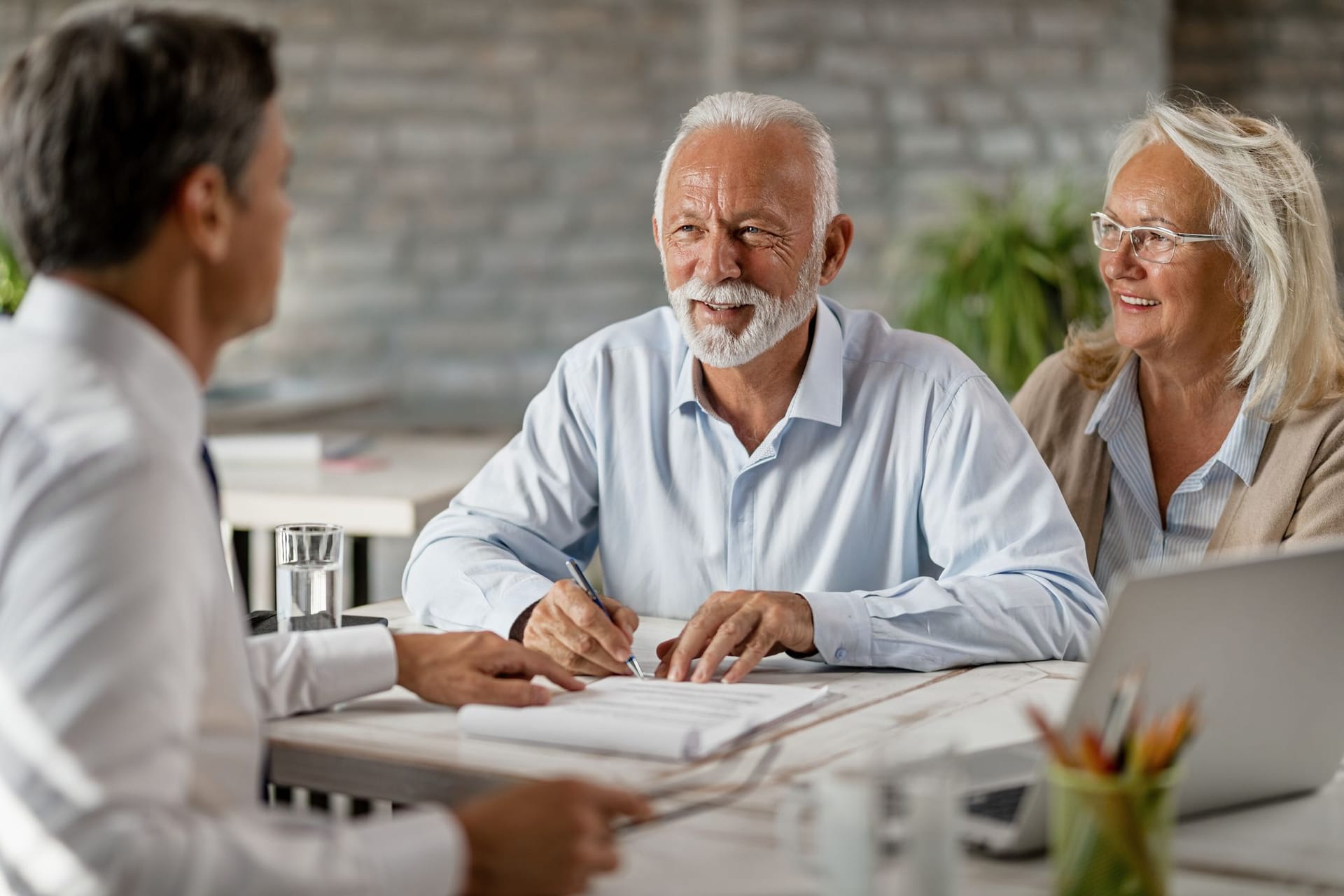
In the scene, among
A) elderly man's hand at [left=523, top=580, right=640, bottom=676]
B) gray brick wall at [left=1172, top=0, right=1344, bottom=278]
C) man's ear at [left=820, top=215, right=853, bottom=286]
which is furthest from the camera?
gray brick wall at [left=1172, top=0, right=1344, bottom=278]

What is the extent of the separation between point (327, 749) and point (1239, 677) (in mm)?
832

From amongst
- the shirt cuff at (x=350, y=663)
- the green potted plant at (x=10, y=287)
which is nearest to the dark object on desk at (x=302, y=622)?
the shirt cuff at (x=350, y=663)

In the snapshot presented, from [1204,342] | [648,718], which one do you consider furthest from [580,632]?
[1204,342]

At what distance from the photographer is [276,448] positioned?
3.54m

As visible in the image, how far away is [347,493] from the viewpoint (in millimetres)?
3111

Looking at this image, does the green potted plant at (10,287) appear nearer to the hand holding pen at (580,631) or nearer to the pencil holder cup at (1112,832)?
the hand holding pen at (580,631)

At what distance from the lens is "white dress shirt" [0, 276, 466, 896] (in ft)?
2.88

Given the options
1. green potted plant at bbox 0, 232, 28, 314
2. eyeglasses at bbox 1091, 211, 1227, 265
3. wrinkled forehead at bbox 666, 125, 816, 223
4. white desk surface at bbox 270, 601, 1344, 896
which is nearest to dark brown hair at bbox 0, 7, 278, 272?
white desk surface at bbox 270, 601, 1344, 896

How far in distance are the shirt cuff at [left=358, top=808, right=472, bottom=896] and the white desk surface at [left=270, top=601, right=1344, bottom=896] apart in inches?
5.1

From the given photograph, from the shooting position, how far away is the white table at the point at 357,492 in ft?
10.0

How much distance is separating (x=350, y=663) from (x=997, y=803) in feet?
2.28

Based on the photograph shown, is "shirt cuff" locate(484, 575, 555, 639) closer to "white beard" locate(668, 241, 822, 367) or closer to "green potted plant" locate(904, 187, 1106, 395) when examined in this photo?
"white beard" locate(668, 241, 822, 367)

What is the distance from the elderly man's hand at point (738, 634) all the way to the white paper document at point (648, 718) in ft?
0.12

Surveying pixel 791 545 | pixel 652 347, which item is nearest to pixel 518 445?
pixel 652 347
